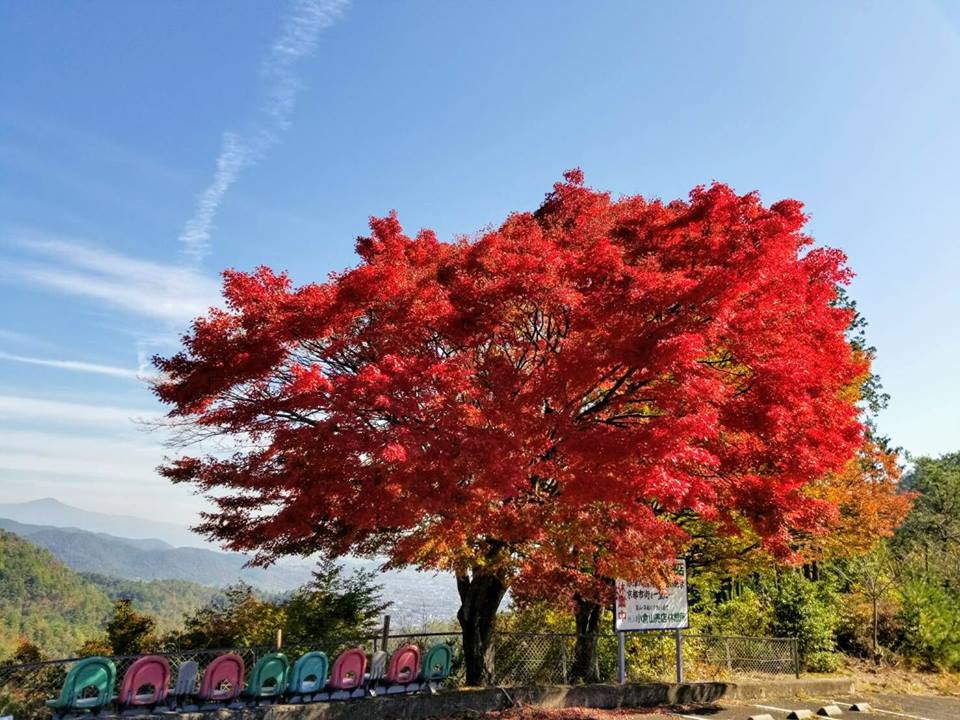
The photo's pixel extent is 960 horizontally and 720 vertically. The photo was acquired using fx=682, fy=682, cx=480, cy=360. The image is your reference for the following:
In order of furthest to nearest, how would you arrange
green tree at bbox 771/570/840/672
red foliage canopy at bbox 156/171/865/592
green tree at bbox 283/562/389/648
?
green tree at bbox 771/570/840/672
green tree at bbox 283/562/389/648
red foliage canopy at bbox 156/171/865/592

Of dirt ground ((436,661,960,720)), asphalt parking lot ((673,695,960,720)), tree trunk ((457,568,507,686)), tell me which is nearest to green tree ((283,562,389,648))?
tree trunk ((457,568,507,686))

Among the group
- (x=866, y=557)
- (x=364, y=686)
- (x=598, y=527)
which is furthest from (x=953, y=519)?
(x=364, y=686)

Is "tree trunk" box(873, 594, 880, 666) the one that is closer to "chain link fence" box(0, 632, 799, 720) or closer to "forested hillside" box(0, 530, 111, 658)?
"chain link fence" box(0, 632, 799, 720)

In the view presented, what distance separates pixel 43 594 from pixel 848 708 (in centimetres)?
18612

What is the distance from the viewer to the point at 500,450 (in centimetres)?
984

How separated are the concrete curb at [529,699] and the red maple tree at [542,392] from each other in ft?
4.46

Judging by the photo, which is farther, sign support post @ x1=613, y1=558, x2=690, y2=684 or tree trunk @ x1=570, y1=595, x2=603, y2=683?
tree trunk @ x1=570, y1=595, x2=603, y2=683

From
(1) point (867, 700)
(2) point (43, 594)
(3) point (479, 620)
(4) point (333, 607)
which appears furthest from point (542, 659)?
(2) point (43, 594)

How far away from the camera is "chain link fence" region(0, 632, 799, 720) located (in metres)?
10.3

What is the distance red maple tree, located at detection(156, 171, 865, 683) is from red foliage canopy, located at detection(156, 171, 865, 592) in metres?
0.04

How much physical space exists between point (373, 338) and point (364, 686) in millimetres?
5804

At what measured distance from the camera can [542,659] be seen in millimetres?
13969

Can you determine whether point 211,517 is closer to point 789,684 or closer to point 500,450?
point 500,450

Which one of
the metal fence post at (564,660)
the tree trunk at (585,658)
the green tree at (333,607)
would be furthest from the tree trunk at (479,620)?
the green tree at (333,607)
